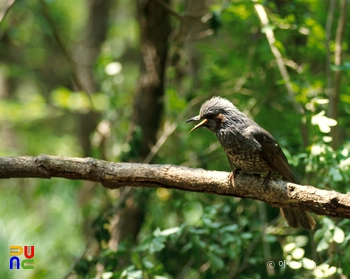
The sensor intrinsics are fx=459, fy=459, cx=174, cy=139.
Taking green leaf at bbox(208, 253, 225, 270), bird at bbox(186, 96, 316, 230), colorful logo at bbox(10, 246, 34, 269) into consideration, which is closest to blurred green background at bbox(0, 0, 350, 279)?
green leaf at bbox(208, 253, 225, 270)

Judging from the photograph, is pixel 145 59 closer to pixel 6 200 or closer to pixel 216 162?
pixel 216 162

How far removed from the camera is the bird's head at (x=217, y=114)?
12.5 ft

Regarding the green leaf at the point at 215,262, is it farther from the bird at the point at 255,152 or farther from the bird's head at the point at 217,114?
the bird's head at the point at 217,114

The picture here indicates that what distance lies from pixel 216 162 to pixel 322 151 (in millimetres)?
1987

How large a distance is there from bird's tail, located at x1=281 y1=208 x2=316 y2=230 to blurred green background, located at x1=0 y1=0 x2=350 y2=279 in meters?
0.16

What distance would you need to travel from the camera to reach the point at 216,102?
3.88 meters

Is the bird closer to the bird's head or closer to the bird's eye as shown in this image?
the bird's head

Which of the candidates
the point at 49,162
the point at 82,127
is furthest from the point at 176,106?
the point at 82,127

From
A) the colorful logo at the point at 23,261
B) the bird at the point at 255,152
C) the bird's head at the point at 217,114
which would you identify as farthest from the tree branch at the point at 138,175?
the colorful logo at the point at 23,261

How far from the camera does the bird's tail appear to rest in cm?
360

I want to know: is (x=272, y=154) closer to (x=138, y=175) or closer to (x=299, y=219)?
(x=299, y=219)

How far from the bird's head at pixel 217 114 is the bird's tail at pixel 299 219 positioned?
87 cm

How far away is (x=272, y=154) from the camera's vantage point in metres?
3.60

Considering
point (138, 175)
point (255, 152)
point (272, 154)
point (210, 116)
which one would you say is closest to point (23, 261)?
point (138, 175)
